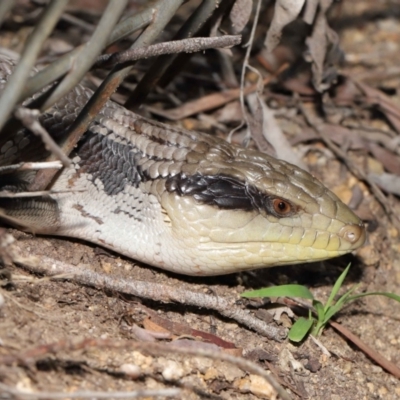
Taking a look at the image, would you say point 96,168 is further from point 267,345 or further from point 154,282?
point 267,345

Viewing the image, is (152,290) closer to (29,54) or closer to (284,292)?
(284,292)

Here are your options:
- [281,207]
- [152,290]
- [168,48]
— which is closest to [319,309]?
[281,207]

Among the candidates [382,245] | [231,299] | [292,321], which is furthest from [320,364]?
[382,245]

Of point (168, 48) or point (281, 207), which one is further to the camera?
point (281, 207)

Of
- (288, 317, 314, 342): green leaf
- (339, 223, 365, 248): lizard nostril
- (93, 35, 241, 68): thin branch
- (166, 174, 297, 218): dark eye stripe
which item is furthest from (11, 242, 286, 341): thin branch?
(93, 35, 241, 68): thin branch

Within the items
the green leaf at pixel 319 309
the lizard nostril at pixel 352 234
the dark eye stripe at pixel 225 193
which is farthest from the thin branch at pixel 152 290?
the lizard nostril at pixel 352 234

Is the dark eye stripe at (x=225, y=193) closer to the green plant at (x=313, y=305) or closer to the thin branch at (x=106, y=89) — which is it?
the green plant at (x=313, y=305)

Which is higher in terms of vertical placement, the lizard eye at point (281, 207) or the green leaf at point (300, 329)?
the lizard eye at point (281, 207)
